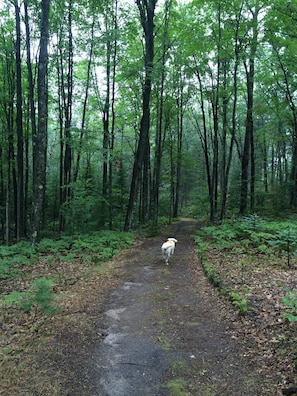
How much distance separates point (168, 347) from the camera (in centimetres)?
446

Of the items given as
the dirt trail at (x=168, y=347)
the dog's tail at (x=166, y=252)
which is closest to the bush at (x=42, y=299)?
the dirt trail at (x=168, y=347)

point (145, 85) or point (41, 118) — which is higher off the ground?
point (145, 85)

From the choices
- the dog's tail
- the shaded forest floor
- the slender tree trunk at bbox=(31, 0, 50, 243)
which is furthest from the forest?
the shaded forest floor

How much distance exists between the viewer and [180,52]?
20438mm

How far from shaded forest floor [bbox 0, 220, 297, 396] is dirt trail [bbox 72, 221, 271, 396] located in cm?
1

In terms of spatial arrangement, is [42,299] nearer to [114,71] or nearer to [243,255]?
[243,255]

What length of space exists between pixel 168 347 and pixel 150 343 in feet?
0.99

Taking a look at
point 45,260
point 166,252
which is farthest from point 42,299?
point 166,252

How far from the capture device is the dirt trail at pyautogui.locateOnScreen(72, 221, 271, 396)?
355 centimetres

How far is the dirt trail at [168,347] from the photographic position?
3553 mm

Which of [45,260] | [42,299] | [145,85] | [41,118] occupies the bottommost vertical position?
[45,260]

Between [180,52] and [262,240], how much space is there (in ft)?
50.3

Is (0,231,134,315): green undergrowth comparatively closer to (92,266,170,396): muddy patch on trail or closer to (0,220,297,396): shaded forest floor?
(0,220,297,396): shaded forest floor

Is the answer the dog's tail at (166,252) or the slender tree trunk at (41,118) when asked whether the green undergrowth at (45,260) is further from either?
the dog's tail at (166,252)
